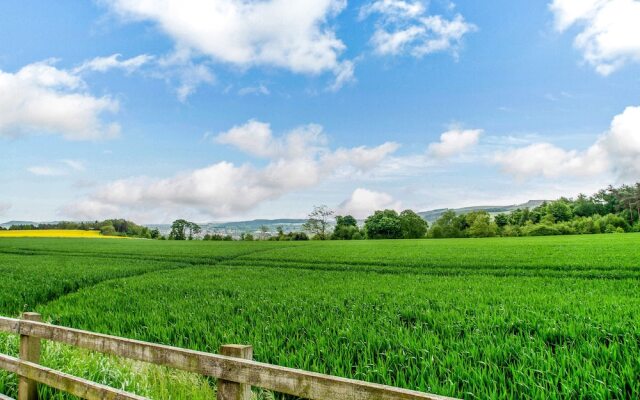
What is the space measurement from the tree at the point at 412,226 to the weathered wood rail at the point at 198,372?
363 feet

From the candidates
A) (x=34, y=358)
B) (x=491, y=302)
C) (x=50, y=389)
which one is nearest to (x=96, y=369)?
(x=50, y=389)

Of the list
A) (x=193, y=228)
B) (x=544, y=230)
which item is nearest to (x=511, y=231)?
(x=544, y=230)

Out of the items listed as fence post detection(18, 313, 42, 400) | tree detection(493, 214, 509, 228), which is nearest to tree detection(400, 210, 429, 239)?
tree detection(493, 214, 509, 228)

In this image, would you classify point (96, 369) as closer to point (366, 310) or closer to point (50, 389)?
point (50, 389)

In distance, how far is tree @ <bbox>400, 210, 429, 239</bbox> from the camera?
373 ft

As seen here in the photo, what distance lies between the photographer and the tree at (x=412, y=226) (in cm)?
11375

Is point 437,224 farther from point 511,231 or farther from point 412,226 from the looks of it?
point 511,231

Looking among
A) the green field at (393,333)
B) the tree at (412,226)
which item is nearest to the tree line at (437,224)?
the tree at (412,226)

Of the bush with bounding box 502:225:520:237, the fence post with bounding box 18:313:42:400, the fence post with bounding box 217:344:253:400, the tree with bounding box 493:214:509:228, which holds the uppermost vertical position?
the tree with bounding box 493:214:509:228

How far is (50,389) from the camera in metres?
5.36

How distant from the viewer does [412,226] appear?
11581 centimetres

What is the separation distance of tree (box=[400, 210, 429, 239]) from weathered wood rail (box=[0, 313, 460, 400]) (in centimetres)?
11057

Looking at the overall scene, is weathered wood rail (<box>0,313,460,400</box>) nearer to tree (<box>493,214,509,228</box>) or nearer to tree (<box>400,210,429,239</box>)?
tree (<box>400,210,429,239</box>)

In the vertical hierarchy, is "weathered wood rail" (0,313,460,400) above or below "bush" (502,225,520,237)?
above
